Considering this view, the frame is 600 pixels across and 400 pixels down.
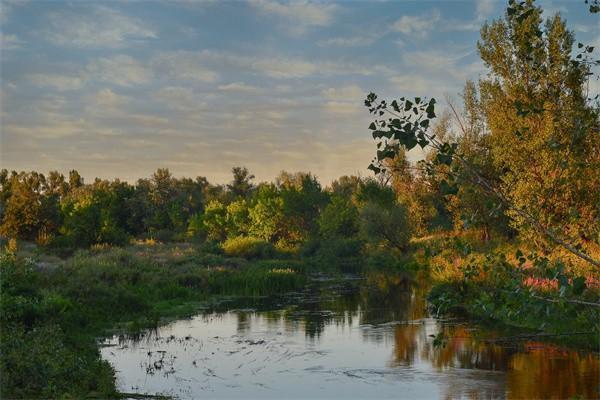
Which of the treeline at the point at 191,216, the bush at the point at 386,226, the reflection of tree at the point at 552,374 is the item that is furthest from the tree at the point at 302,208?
the reflection of tree at the point at 552,374

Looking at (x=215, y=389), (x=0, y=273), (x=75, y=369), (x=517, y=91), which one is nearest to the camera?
(x=75, y=369)

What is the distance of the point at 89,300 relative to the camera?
22453 mm

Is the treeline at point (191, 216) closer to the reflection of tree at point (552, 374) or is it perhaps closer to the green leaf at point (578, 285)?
the reflection of tree at point (552, 374)

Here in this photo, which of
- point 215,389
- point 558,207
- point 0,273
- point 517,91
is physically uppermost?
point 517,91

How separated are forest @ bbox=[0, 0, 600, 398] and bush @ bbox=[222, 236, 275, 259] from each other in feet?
0.62

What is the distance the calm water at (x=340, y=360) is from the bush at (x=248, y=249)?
23694mm

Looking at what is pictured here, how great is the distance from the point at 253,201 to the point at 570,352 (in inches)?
2201

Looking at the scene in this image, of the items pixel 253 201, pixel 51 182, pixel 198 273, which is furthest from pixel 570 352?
pixel 51 182

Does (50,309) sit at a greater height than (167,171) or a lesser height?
lesser

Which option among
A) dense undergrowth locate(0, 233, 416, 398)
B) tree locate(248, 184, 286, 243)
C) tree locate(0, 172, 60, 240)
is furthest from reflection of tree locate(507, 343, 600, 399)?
tree locate(0, 172, 60, 240)

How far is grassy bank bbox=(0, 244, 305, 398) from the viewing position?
10820mm

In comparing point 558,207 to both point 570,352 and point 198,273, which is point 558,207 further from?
point 198,273

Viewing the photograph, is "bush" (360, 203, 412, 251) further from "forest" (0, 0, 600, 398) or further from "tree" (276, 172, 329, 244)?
"tree" (276, 172, 329, 244)

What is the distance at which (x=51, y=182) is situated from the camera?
106312 mm
